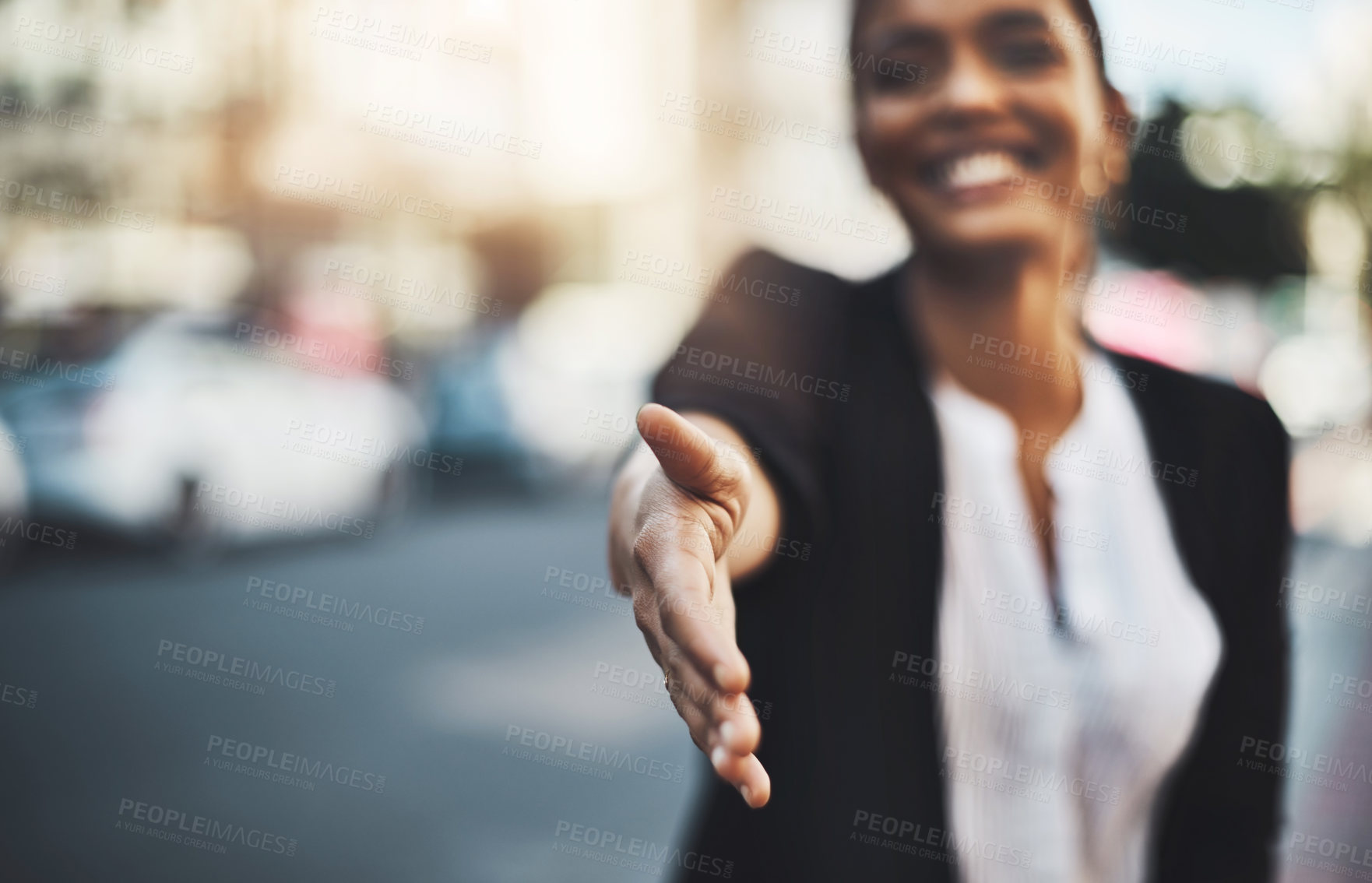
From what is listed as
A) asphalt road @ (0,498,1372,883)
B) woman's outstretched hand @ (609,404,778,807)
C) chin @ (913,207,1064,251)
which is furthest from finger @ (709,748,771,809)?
asphalt road @ (0,498,1372,883)

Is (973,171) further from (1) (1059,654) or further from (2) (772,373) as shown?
(1) (1059,654)

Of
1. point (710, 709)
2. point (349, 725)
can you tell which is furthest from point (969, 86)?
point (349, 725)

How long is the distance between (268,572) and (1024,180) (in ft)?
23.4

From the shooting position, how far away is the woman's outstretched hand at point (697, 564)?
107 cm

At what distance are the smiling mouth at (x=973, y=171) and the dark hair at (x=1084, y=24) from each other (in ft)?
0.61

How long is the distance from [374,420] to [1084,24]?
806 centimetres

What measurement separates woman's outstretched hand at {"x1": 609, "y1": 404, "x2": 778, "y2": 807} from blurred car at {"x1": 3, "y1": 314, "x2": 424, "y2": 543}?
6988 millimetres

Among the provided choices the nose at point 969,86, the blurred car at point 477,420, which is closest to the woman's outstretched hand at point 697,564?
A: the nose at point 969,86

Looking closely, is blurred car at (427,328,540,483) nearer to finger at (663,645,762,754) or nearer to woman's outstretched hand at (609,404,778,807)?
woman's outstretched hand at (609,404,778,807)

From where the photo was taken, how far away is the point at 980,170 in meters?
1.77

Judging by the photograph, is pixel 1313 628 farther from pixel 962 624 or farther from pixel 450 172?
pixel 450 172

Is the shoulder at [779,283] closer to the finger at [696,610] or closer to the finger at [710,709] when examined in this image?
the finger at [696,610]

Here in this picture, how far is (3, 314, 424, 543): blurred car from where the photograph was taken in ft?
24.0

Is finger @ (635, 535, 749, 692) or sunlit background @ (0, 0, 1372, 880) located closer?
finger @ (635, 535, 749, 692)
